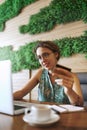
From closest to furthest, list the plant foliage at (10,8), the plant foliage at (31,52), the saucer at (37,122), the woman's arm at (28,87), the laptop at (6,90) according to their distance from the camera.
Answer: the saucer at (37,122) < the laptop at (6,90) < the woman's arm at (28,87) < the plant foliage at (31,52) < the plant foliage at (10,8)

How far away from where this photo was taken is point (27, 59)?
10.7 ft

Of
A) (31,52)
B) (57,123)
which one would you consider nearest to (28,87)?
(57,123)

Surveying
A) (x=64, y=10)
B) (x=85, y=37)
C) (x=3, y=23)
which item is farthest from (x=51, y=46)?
(x=3, y=23)

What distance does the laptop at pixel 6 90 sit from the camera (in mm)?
1022

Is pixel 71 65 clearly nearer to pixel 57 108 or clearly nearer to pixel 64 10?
pixel 64 10

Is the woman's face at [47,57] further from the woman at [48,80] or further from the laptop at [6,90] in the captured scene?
the laptop at [6,90]

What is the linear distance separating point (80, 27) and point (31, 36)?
0.93m

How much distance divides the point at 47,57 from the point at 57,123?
3.27 ft

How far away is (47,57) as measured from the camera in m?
1.87

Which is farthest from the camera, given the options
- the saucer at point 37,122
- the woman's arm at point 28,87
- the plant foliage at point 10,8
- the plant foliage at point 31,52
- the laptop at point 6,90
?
the plant foliage at point 10,8

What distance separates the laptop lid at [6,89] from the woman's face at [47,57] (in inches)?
32.1

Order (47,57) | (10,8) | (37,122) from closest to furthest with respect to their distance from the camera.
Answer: (37,122), (47,57), (10,8)

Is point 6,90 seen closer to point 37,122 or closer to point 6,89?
point 6,89

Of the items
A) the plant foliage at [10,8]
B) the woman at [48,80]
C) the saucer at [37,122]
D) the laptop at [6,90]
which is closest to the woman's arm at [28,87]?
the woman at [48,80]
